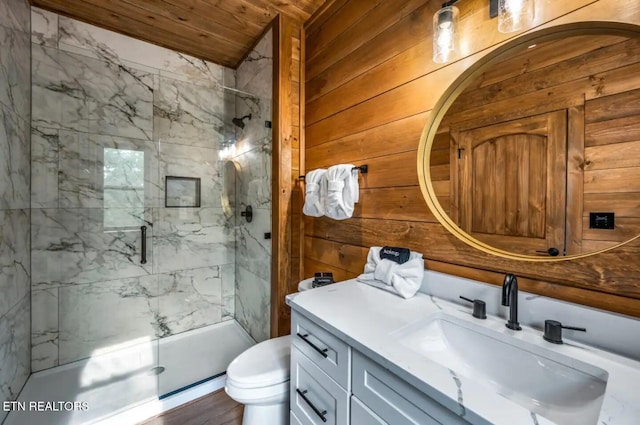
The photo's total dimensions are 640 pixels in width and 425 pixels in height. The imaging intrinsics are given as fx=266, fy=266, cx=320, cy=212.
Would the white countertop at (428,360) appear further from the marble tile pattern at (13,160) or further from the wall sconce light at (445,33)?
the marble tile pattern at (13,160)

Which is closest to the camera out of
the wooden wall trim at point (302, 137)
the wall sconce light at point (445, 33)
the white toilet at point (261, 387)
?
the wall sconce light at point (445, 33)

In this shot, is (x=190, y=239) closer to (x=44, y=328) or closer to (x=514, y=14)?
(x=44, y=328)

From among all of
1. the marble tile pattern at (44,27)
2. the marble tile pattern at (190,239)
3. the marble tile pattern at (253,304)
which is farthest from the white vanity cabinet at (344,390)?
the marble tile pattern at (44,27)

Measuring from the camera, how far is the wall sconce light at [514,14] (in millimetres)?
850

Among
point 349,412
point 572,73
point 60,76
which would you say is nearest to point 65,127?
point 60,76

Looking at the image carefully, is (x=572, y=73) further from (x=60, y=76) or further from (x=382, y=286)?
(x=60, y=76)

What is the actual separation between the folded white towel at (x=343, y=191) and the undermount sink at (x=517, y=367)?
65 centimetres

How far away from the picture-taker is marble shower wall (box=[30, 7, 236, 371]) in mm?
1817

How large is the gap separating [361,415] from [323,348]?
0.21 m

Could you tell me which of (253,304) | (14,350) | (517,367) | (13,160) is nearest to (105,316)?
(14,350)

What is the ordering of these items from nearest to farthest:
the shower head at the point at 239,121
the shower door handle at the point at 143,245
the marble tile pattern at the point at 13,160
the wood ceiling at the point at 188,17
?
the marble tile pattern at the point at 13,160 → the wood ceiling at the point at 188,17 → the shower door handle at the point at 143,245 → the shower head at the point at 239,121

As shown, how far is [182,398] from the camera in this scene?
5.35ft

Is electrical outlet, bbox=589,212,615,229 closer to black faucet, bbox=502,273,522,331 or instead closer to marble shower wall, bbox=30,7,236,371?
black faucet, bbox=502,273,522,331

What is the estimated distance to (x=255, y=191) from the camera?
7.12 feet
